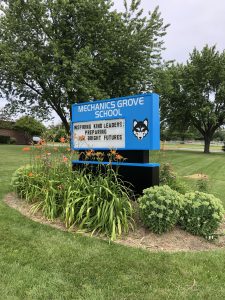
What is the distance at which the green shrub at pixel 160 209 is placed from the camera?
14.3 ft

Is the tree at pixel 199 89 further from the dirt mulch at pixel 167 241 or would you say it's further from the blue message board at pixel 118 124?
the dirt mulch at pixel 167 241

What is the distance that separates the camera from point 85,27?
1986 cm

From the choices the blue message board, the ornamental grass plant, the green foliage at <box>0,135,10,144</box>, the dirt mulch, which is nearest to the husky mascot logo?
the blue message board

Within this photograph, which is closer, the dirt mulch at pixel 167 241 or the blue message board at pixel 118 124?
the dirt mulch at pixel 167 241

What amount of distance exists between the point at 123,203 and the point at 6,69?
18.6 meters

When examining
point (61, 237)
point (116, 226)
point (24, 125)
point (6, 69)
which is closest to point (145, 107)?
point (116, 226)

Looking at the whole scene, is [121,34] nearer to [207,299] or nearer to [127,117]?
[127,117]

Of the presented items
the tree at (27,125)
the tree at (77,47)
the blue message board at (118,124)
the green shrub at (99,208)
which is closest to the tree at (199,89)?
the tree at (77,47)

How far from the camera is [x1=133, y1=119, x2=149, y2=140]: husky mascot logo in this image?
571cm

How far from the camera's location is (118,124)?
6.19 m

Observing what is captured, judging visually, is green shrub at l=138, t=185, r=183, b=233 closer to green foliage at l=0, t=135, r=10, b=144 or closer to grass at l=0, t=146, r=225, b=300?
grass at l=0, t=146, r=225, b=300

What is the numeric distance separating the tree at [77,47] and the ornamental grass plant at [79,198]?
12.9 metres

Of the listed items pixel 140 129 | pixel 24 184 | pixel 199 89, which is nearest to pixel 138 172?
pixel 140 129

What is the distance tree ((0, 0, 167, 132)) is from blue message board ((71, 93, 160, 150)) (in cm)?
1203
